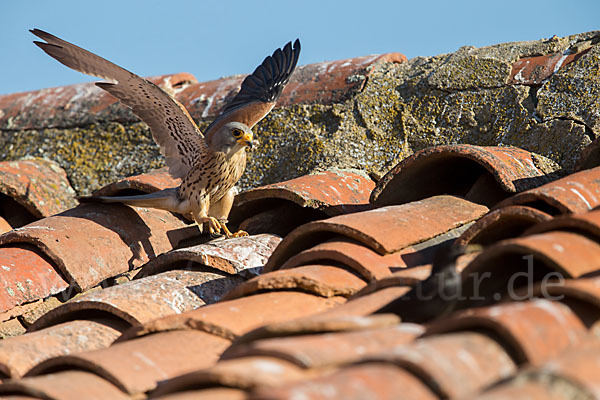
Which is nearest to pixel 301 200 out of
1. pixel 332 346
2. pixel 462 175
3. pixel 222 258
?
pixel 222 258

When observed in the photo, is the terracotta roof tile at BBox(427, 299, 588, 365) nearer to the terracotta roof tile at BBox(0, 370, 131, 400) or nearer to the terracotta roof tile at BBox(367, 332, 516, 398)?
the terracotta roof tile at BBox(367, 332, 516, 398)

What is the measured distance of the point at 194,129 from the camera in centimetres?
425

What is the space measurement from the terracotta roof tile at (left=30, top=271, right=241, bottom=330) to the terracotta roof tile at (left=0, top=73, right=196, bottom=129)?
2.70 m

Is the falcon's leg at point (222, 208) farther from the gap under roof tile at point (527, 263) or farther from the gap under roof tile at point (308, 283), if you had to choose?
the gap under roof tile at point (527, 263)

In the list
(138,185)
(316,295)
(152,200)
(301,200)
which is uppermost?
(138,185)

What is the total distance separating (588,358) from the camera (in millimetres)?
1030

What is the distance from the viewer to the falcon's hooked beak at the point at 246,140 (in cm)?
409

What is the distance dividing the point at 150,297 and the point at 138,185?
1.71 meters

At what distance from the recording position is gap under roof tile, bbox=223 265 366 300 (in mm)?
1960

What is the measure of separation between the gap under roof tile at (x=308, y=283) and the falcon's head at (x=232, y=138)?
2.13m

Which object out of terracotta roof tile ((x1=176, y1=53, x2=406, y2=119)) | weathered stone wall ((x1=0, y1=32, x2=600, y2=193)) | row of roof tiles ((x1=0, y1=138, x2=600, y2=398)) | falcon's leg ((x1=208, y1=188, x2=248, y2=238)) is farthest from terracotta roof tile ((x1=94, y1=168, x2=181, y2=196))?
terracotta roof tile ((x1=176, y1=53, x2=406, y2=119))

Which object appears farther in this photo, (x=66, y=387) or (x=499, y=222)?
(x=499, y=222)

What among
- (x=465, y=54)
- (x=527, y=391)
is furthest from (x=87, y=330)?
(x=465, y=54)

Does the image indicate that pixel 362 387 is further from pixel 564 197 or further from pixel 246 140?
pixel 246 140
